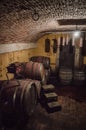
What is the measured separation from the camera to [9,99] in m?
4.14

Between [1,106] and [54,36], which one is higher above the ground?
[54,36]

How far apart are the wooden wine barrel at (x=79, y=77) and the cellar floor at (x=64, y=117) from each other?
72.1 inches

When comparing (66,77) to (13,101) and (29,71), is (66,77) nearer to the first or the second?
(29,71)

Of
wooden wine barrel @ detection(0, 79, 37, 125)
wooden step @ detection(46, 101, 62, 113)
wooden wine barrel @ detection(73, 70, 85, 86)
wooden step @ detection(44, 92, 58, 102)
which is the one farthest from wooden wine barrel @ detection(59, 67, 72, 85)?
wooden wine barrel @ detection(0, 79, 37, 125)

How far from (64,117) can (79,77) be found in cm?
423

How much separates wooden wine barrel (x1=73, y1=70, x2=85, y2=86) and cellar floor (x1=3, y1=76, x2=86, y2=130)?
183 centimetres

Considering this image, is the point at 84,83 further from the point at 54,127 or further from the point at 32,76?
the point at 54,127

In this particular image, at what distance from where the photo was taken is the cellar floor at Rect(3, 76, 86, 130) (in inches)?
194

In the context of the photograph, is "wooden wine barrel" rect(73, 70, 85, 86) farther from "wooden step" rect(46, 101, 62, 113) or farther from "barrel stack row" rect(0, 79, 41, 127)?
"barrel stack row" rect(0, 79, 41, 127)

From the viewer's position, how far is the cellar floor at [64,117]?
492 centimetres

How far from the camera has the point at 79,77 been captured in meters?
9.37

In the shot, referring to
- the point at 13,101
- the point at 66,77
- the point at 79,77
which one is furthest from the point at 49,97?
the point at 79,77

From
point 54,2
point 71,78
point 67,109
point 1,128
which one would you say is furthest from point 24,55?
point 54,2

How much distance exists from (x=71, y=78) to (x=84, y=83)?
0.83m
